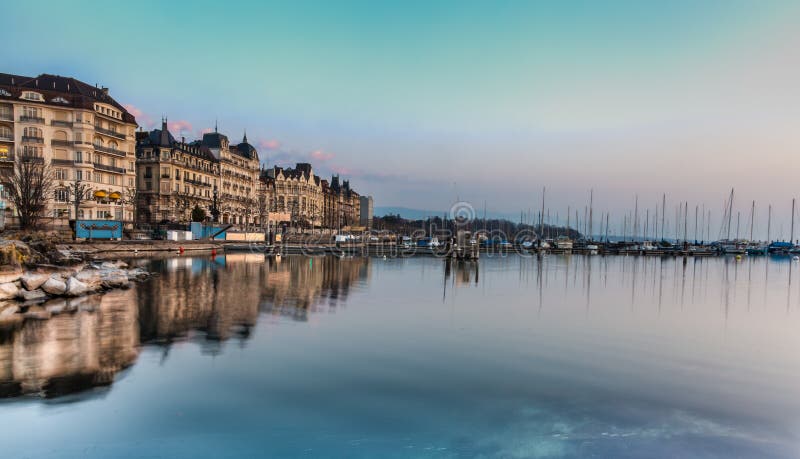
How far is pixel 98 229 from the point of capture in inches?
2301

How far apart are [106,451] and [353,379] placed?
550 centimetres

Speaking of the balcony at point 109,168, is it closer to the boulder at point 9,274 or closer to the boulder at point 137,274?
the boulder at point 137,274

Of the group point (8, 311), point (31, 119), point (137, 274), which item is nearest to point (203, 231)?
point (31, 119)

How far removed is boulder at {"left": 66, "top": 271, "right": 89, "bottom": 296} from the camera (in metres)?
23.5

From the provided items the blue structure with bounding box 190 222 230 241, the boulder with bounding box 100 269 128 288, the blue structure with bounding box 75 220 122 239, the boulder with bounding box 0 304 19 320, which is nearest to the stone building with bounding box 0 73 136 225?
the blue structure with bounding box 75 220 122 239

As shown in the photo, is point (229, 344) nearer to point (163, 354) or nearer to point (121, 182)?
point (163, 354)

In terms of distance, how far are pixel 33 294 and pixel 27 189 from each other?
1269 inches

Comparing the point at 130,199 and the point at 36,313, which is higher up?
the point at 130,199

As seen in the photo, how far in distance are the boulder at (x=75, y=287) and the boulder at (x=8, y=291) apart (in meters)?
2.05

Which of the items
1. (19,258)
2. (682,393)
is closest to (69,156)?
(19,258)

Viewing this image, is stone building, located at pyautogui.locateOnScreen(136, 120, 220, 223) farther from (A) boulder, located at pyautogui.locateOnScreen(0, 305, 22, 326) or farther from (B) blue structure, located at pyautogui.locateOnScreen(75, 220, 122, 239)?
(A) boulder, located at pyautogui.locateOnScreen(0, 305, 22, 326)

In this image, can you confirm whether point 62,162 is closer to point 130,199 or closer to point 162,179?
point 130,199

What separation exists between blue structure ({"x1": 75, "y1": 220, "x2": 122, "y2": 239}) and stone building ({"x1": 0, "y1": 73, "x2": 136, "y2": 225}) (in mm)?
5485

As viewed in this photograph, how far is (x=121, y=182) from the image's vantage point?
250 ft
